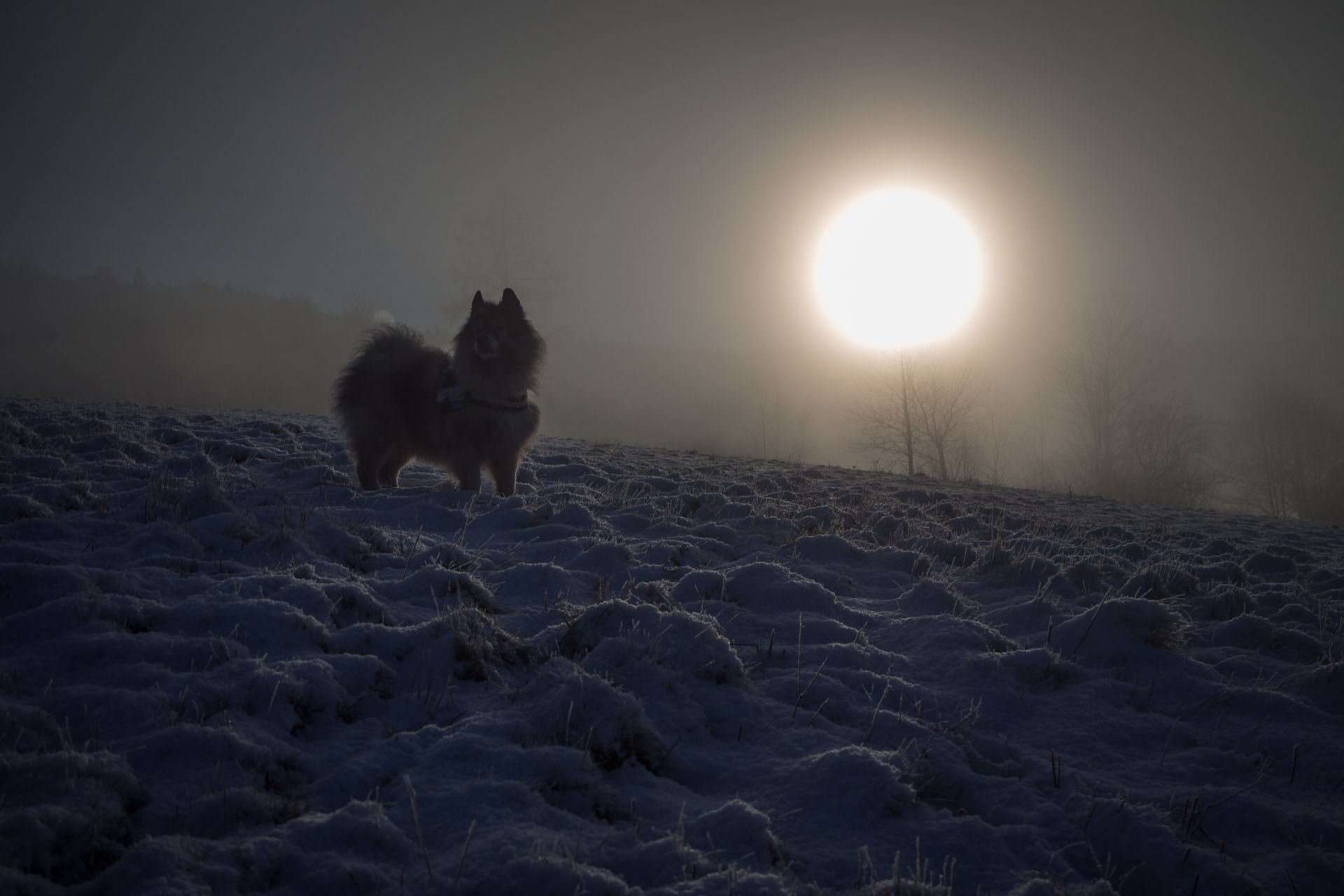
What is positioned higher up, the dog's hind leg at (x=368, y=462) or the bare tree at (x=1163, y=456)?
the bare tree at (x=1163, y=456)

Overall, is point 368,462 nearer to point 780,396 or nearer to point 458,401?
point 458,401

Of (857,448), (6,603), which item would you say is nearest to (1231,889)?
(6,603)

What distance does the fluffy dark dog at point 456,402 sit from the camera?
22.6ft

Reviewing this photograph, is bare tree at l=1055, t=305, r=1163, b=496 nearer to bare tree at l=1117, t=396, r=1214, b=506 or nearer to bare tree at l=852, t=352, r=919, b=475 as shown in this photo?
bare tree at l=1117, t=396, r=1214, b=506

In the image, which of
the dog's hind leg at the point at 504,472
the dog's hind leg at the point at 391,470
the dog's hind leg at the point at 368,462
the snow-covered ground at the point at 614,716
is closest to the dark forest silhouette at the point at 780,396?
the dog's hind leg at the point at 391,470

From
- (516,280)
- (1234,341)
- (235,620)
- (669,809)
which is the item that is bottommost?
(669,809)

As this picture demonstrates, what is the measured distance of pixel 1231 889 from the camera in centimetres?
181

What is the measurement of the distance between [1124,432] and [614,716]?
4035 cm

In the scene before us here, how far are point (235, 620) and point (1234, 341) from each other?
372 feet

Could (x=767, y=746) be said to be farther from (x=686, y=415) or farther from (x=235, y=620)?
(x=686, y=415)

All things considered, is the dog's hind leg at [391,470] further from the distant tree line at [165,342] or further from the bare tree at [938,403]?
the distant tree line at [165,342]

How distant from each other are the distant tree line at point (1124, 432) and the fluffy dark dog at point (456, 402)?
24.1m

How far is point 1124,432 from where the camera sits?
3325 centimetres

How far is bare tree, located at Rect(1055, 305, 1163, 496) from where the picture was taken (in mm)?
32781
